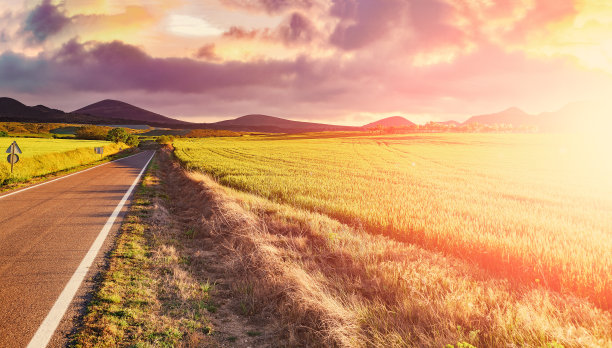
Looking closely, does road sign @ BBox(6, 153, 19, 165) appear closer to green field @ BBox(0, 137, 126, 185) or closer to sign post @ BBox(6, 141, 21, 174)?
sign post @ BBox(6, 141, 21, 174)

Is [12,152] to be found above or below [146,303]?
above

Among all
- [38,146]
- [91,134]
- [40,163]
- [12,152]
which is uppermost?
[12,152]

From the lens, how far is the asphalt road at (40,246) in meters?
4.20

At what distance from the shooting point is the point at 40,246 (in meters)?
6.68

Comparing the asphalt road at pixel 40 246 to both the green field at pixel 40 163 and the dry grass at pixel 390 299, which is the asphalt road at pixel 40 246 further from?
the green field at pixel 40 163

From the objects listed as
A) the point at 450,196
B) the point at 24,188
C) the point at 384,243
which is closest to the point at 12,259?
the point at 384,243

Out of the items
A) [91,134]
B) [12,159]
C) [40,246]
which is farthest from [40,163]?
[91,134]

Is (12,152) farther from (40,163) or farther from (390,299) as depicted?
(390,299)

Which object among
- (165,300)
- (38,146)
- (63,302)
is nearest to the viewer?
(63,302)

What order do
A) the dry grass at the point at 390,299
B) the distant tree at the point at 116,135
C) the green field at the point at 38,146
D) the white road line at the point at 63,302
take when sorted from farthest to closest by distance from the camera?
the distant tree at the point at 116,135 < the green field at the point at 38,146 < the white road line at the point at 63,302 < the dry grass at the point at 390,299

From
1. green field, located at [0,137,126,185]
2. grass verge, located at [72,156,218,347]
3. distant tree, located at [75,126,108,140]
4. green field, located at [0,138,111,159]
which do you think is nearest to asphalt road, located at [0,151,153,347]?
grass verge, located at [72,156,218,347]

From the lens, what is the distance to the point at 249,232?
282 inches

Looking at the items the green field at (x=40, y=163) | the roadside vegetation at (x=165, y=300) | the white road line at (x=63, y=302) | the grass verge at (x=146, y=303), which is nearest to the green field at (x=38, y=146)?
the green field at (x=40, y=163)

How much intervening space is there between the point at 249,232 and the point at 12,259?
14.0 ft
